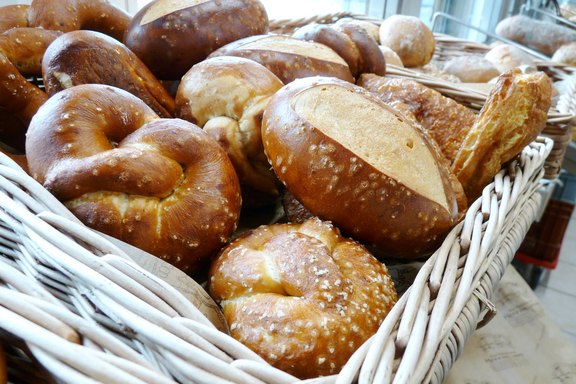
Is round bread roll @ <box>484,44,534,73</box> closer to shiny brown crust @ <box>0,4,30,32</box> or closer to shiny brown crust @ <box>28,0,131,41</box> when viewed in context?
shiny brown crust @ <box>28,0,131,41</box>

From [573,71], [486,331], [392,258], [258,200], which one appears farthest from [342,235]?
[573,71]

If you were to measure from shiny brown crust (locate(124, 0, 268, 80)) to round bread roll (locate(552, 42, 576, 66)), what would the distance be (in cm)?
227

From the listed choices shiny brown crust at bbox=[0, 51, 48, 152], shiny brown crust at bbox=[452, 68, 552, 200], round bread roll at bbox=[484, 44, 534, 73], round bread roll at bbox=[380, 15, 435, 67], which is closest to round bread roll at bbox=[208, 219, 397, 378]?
shiny brown crust at bbox=[452, 68, 552, 200]

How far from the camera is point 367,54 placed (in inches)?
46.2

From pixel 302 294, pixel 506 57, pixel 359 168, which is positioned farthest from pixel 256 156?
pixel 506 57

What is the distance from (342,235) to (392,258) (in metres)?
0.13

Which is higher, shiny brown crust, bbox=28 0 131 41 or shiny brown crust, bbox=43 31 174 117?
shiny brown crust, bbox=28 0 131 41

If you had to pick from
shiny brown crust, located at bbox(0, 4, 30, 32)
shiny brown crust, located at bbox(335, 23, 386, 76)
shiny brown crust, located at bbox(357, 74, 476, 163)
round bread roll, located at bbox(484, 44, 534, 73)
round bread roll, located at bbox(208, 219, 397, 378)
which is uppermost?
shiny brown crust, located at bbox(0, 4, 30, 32)

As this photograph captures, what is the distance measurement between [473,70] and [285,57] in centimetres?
125

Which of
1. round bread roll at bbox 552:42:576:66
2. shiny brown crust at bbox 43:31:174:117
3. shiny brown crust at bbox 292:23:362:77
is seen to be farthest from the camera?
round bread roll at bbox 552:42:576:66

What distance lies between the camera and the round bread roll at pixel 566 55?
2580 mm

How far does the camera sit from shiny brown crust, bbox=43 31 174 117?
0.80m

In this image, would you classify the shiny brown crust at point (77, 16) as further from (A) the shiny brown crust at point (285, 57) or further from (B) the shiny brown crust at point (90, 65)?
(A) the shiny brown crust at point (285, 57)

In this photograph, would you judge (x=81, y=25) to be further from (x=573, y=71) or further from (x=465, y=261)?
(x=573, y=71)
